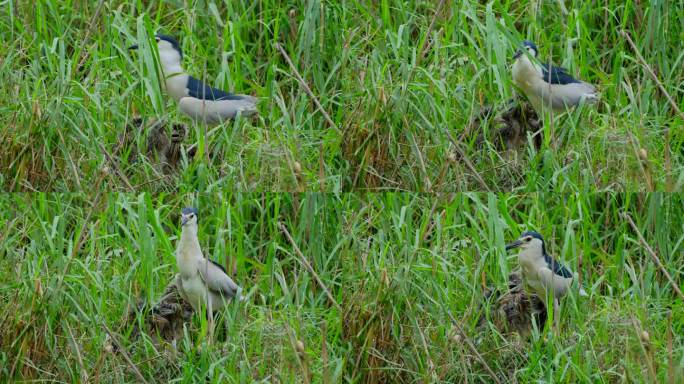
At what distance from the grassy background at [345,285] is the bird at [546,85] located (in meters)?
0.49

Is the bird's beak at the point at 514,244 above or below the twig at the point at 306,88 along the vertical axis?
below

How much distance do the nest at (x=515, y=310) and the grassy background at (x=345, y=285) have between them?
6 centimetres

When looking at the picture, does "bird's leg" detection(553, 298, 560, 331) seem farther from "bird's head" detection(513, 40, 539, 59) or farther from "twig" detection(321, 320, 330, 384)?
"bird's head" detection(513, 40, 539, 59)

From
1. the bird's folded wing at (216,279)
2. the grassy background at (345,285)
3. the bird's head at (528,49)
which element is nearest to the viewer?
the bird's folded wing at (216,279)

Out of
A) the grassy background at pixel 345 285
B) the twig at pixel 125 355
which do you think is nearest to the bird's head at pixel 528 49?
the grassy background at pixel 345 285

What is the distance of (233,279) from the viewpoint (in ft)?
18.1

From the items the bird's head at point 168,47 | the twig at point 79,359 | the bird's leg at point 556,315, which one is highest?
the bird's head at point 168,47

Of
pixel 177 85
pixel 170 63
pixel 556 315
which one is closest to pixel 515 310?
pixel 556 315

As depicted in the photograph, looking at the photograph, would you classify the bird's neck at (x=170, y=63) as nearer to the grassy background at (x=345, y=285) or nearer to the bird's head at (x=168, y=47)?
the bird's head at (x=168, y=47)

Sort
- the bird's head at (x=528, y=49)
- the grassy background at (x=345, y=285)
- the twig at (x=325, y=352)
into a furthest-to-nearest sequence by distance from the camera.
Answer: the bird's head at (x=528, y=49)
the grassy background at (x=345, y=285)
the twig at (x=325, y=352)

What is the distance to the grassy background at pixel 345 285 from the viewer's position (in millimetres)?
5414

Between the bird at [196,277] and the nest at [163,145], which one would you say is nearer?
the bird at [196,277]

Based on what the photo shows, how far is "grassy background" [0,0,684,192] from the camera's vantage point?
5453 millimetres

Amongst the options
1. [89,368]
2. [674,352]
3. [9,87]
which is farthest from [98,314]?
[674,352]
